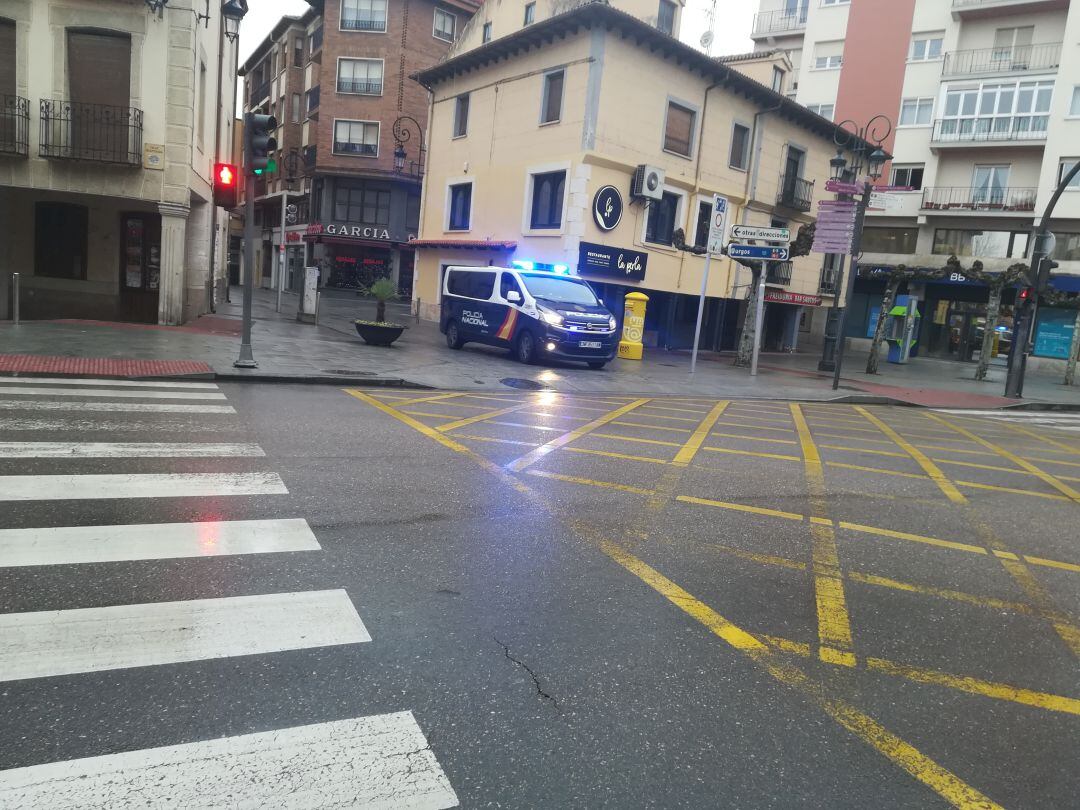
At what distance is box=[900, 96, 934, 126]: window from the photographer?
33.8 m

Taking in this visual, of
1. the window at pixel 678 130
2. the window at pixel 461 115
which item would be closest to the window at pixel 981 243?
the window at pixel 678 130

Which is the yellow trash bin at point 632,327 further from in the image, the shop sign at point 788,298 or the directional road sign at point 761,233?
the shop sign at point 788,298

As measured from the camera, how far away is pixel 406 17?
1534 inches

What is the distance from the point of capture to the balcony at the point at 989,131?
30453 millimetres

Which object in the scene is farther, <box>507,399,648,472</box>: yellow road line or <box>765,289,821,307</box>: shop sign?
<box>765,289,821,307</box>: shop sign

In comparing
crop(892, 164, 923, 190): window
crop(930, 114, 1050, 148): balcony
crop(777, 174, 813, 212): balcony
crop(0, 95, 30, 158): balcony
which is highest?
crop(930, 114, 1050, 148): balcony

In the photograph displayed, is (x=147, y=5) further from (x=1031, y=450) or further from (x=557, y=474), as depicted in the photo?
(x=1031, y=450)

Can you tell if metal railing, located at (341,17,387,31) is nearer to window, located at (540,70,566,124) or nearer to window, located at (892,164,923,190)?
window, located at (540,70,566,124)

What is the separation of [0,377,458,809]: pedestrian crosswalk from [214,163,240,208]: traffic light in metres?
5.48

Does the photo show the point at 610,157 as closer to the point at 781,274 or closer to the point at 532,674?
the point at 781,274

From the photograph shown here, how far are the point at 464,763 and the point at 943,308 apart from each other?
A: 36987 millimetres

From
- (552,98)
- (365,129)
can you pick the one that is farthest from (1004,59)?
(365,129)

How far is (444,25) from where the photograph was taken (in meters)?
40.6

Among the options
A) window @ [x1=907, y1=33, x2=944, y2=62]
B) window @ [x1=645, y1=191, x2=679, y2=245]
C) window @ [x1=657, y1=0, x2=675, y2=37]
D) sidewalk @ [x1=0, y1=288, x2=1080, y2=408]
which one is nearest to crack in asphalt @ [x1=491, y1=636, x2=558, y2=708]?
sidewalk @ [x1=0, y1=288, x2=1080, y2=408]
